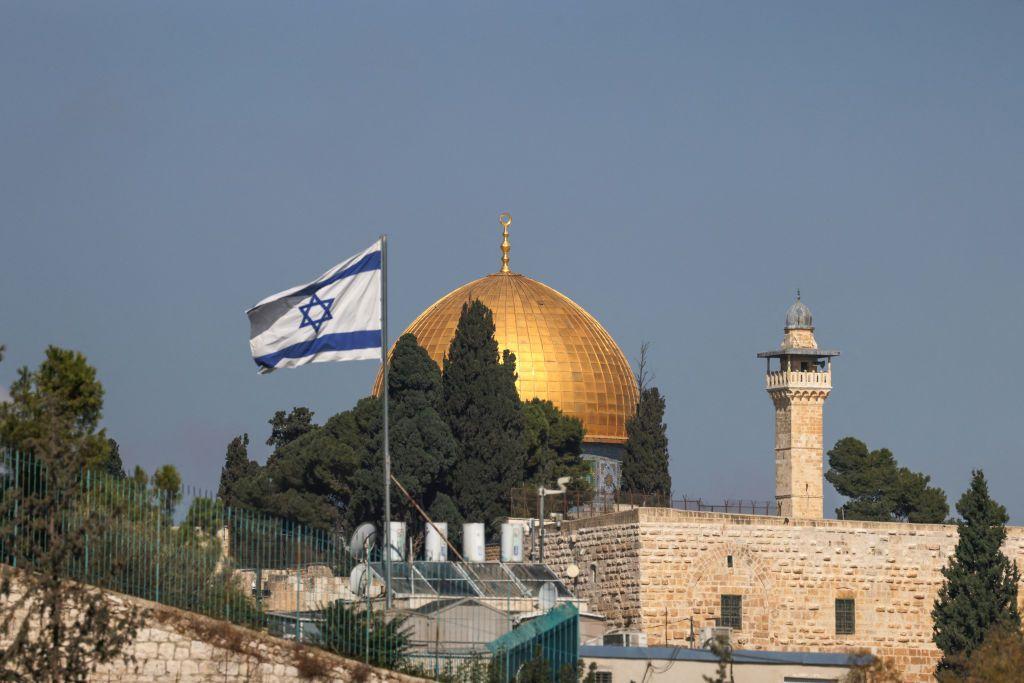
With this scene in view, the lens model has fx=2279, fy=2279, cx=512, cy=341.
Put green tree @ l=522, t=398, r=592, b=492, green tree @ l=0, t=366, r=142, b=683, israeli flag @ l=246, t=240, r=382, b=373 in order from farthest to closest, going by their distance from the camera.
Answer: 1. green tree @ l=522, t=398, r=592, b=492
2. israeli flag @ l=246, t=240, r=382, b=373
3. green tree @ l=0, t=366, r=142, b=683

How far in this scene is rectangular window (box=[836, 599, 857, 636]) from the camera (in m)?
37.2

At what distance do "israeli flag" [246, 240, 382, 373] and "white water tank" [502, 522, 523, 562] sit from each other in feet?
43.7

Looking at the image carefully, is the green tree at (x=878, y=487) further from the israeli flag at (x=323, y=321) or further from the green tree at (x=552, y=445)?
the israeli flag at (x=323, y=321)

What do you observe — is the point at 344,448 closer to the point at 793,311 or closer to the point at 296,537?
the point at 793,311

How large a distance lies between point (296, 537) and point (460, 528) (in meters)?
21.6

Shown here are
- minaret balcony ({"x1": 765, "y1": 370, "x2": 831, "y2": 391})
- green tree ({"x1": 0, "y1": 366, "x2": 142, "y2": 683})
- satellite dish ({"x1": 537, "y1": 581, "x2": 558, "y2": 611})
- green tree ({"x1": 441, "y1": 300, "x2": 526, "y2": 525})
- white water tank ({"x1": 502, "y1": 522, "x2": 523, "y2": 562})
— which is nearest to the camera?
green tree ({"x1": 0, "y1": 366, "x2": 142, "y2": 683})

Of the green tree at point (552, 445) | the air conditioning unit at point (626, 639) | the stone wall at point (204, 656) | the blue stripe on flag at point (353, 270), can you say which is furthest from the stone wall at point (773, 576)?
the stone wall at point (204, 656)

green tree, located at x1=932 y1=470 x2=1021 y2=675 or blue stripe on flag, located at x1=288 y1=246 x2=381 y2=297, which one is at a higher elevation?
blue stripe on flag, located at x1=288 y1=246 x2=381 y2=297

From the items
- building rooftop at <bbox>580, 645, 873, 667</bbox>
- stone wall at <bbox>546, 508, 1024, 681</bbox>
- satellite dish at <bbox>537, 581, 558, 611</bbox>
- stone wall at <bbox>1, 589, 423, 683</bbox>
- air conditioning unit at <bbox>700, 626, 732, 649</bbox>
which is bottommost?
stone wall at <bbox>1, 589, 423, 683</bbox>

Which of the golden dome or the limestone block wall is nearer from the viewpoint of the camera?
the limestone block wall

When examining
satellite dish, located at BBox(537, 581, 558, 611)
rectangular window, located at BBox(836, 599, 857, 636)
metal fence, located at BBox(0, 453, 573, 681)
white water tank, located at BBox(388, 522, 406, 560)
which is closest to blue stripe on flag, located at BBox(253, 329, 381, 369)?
metal fence, located at BBox(0, 453, 573, 681)

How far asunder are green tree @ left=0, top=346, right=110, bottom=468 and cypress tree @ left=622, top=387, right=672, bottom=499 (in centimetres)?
2418

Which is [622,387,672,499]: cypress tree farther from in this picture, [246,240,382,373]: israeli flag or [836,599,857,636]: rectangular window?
[246,240,382,373]: israeli flag

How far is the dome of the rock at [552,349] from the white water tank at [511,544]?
18.4 meters
